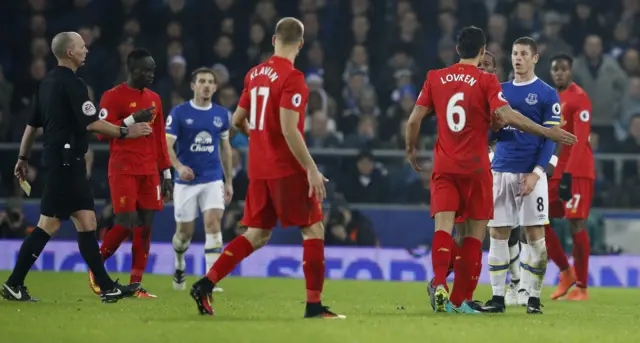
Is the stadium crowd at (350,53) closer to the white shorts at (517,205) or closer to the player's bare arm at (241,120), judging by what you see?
the white shorts at (517,205)

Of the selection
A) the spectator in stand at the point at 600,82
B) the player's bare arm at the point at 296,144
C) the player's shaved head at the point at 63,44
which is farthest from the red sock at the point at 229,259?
the spectator in stand at the point at 600,82

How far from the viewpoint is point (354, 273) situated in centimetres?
1598

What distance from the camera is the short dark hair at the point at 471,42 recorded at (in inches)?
344

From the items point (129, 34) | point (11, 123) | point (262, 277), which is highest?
point (129, 34)

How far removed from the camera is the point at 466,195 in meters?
8.81

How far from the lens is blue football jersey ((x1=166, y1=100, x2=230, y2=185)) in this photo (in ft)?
A: 41.0

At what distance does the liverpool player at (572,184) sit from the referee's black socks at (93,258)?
15.3 feet

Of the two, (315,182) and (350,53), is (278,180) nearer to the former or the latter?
(315,182)

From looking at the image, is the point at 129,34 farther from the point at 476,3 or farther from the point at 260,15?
the point at 476,3

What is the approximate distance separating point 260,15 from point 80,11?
3320 millimetres

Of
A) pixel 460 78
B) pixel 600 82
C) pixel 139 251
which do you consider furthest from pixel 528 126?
pixel 600 82

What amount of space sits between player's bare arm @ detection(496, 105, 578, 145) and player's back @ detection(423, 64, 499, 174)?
9.9 inches

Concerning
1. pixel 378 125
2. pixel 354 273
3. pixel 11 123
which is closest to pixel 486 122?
pixel 354 273

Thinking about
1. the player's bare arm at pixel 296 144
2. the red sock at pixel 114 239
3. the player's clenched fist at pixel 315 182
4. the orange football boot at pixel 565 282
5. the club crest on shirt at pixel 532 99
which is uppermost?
the club crest on shirt at pixel 532 99
